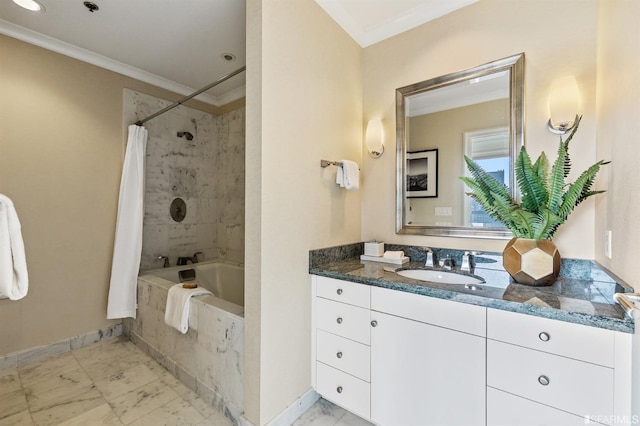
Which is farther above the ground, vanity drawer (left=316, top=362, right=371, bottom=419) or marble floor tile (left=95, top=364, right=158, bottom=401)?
vanity drawer (left=316, top=362, right=371, bottom=419)

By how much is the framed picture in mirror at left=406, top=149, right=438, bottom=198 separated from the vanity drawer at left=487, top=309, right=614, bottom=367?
3.19 ft

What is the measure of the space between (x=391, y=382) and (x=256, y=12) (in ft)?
6.78

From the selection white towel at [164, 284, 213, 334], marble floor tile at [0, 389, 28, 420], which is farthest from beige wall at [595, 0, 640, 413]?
marble floor tile at [0, 389, 28, 420]

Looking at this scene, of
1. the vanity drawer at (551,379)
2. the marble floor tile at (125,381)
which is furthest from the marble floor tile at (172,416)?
the vanity drawer at (551,379)

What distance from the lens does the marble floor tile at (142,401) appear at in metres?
1.57

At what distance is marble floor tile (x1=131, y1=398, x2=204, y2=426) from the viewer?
4.96ft

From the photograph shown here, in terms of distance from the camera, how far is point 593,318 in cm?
88

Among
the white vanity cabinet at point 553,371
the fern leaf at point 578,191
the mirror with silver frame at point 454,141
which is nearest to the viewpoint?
the white vanity cabinet at point 553,371

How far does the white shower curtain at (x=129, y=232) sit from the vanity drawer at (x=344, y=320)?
183 cm

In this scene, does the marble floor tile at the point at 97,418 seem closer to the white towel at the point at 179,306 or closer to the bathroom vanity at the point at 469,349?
the white towel at the point at 179,306

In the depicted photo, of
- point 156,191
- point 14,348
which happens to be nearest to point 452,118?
point 156,191

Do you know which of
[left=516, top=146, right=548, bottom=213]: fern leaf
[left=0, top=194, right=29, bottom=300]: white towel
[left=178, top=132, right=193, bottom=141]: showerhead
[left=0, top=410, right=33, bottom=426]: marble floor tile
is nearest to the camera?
[left=0, top=194, right=29, bottom=300]: white towel

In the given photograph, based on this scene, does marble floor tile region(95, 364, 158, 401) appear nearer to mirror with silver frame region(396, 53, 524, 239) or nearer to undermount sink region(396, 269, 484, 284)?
undermount sink region(396, 269, 484, 284)

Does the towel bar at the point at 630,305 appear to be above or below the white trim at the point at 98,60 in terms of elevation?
below
